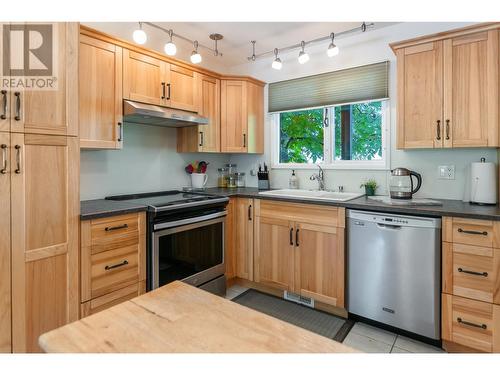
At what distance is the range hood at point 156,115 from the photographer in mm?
2357

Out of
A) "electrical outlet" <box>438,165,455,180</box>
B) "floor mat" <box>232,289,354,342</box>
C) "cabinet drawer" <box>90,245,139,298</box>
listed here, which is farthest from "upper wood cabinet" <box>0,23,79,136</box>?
"electrical outlet" <box>438,165,455,180</box>

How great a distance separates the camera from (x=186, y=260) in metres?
2.50

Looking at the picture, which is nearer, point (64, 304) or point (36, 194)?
point (36, 194)

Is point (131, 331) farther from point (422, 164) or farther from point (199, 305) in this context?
point (422, 164)

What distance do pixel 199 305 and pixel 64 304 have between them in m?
1.31

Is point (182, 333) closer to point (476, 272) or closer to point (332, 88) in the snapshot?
point (476, 272)

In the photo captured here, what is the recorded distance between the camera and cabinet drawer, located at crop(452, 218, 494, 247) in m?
1.80

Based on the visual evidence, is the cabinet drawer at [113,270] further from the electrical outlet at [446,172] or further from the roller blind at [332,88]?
the electrical outlet at [446,172]

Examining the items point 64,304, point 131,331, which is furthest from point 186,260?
point 131,331

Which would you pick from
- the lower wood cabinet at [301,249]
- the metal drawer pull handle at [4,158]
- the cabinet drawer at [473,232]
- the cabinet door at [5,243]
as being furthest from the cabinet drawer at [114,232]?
the cabinet drawer at [473,232]

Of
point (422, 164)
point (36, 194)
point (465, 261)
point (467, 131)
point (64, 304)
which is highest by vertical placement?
point (467, 131)

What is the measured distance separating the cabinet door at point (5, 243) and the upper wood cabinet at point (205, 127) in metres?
1.69

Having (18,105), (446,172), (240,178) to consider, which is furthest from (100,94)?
(446,172)

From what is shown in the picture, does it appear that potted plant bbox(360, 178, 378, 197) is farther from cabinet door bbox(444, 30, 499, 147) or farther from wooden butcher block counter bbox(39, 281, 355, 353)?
wooden butcher block counter bbox(39, 281, 355, 353)
